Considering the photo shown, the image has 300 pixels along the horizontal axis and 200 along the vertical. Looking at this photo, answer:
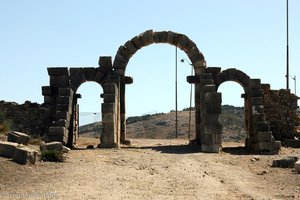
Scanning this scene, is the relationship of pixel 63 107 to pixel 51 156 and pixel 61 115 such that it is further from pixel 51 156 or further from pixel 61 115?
pixel 51 156

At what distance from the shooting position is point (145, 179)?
12094mm

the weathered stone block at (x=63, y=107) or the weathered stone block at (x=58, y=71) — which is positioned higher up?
the weathered stone block at (x=58, y=71)

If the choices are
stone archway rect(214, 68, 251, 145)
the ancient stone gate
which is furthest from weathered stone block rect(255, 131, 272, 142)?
stone archway rect(214, 68, 251, 145)

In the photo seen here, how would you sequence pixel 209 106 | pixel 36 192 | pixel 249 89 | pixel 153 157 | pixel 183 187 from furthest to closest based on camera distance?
pixel 249 89, pixel 209 106, pixel 153 157, pixel 183 187, pixel 36 192

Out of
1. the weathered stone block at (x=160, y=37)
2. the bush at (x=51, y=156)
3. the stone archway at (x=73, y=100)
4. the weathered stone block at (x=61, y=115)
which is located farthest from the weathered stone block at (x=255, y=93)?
the bush at (x=51, y=156)

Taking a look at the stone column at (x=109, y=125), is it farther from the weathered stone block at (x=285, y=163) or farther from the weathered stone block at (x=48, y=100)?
the weathered stone block at (x=285, y=163)

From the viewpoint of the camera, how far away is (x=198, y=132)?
23516mm

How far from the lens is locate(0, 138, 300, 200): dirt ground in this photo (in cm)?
998

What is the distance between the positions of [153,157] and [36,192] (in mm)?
8133

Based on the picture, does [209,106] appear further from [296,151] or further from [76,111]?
[76,111]

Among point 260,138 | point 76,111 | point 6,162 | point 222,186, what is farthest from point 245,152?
point 6,162

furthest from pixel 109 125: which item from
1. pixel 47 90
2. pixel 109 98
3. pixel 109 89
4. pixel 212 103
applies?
pixel 212 103

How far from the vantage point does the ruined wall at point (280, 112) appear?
2361cm

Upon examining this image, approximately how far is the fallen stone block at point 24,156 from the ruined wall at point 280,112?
542 inches
